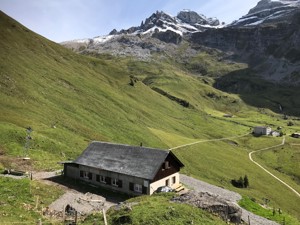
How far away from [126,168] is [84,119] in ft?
179

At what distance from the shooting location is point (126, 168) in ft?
180

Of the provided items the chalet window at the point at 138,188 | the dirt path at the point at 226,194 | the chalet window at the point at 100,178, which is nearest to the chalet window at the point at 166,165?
the chalet window at the point at 138,188

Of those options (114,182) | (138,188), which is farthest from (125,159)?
(138,188)

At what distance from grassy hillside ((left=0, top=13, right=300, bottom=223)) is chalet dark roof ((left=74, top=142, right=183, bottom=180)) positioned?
873 cm

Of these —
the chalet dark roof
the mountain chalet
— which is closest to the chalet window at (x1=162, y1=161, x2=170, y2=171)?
the mountain chalet

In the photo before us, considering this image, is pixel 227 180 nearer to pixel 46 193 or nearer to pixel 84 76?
pixel 46 193

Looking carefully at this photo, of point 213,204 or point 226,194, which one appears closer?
point 213,204

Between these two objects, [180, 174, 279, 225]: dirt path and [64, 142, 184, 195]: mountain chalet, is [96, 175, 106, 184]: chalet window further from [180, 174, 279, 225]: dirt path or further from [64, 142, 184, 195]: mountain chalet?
[180, 174, 279, 225]: dirt path

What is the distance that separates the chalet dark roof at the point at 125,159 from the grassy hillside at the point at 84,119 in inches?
344

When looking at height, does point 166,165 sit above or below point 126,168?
above

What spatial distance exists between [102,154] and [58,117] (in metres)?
40.3

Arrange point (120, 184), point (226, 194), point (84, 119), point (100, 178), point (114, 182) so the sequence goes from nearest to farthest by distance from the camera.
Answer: point (120, 184) → point (114, 182) → point (100, 178) → point (226, 194) → point (84, 119)

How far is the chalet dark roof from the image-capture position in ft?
174

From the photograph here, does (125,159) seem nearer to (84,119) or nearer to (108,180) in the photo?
(108,180)
